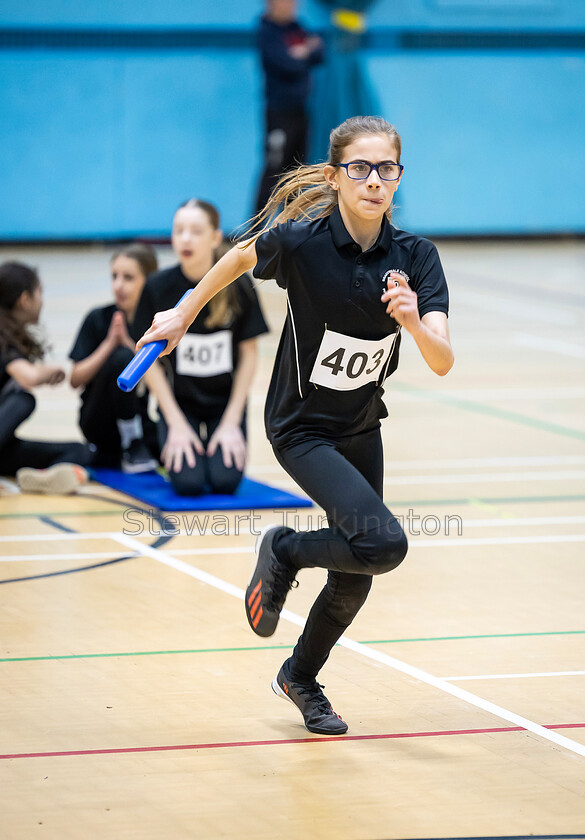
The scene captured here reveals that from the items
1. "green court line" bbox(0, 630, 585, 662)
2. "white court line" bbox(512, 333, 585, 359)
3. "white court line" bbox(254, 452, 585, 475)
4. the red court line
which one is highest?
"white court line" bbox(512, 333, 585, 359)

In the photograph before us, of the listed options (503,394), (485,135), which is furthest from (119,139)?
(503,394)

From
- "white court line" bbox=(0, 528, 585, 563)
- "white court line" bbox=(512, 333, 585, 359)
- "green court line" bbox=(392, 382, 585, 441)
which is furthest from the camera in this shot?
"white court line" bbox=(512, 333, 585, 359)

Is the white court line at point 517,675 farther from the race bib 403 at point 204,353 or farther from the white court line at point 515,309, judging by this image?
the white court line at point 515,309

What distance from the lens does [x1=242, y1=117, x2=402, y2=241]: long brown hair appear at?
9.97ft

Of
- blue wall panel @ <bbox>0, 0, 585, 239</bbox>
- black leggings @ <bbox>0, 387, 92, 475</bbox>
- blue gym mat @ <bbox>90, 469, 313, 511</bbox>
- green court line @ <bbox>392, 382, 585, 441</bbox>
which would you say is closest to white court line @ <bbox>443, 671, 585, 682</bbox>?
blue gym mat @ <bbox>90, 469, 313, 511</bbox>

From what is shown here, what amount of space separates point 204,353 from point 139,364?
2.57 meters

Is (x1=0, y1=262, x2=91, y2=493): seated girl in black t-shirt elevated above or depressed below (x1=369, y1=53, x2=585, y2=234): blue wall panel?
below

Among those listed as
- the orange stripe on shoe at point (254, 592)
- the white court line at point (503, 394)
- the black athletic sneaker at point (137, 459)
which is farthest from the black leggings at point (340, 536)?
the white court line at point (503, 394)

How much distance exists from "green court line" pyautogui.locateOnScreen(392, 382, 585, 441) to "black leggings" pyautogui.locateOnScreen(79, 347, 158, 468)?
7.22ft

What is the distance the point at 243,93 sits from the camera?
14.4 m

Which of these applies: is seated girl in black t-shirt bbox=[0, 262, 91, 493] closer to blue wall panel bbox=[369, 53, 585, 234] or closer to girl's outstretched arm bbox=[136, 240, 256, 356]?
girl's outstretched arm bbox=[136, 240, 256, 356]

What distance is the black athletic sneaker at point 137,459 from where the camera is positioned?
231 inches

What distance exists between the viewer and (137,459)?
589cm

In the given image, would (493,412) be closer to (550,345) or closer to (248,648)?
(550,345)
